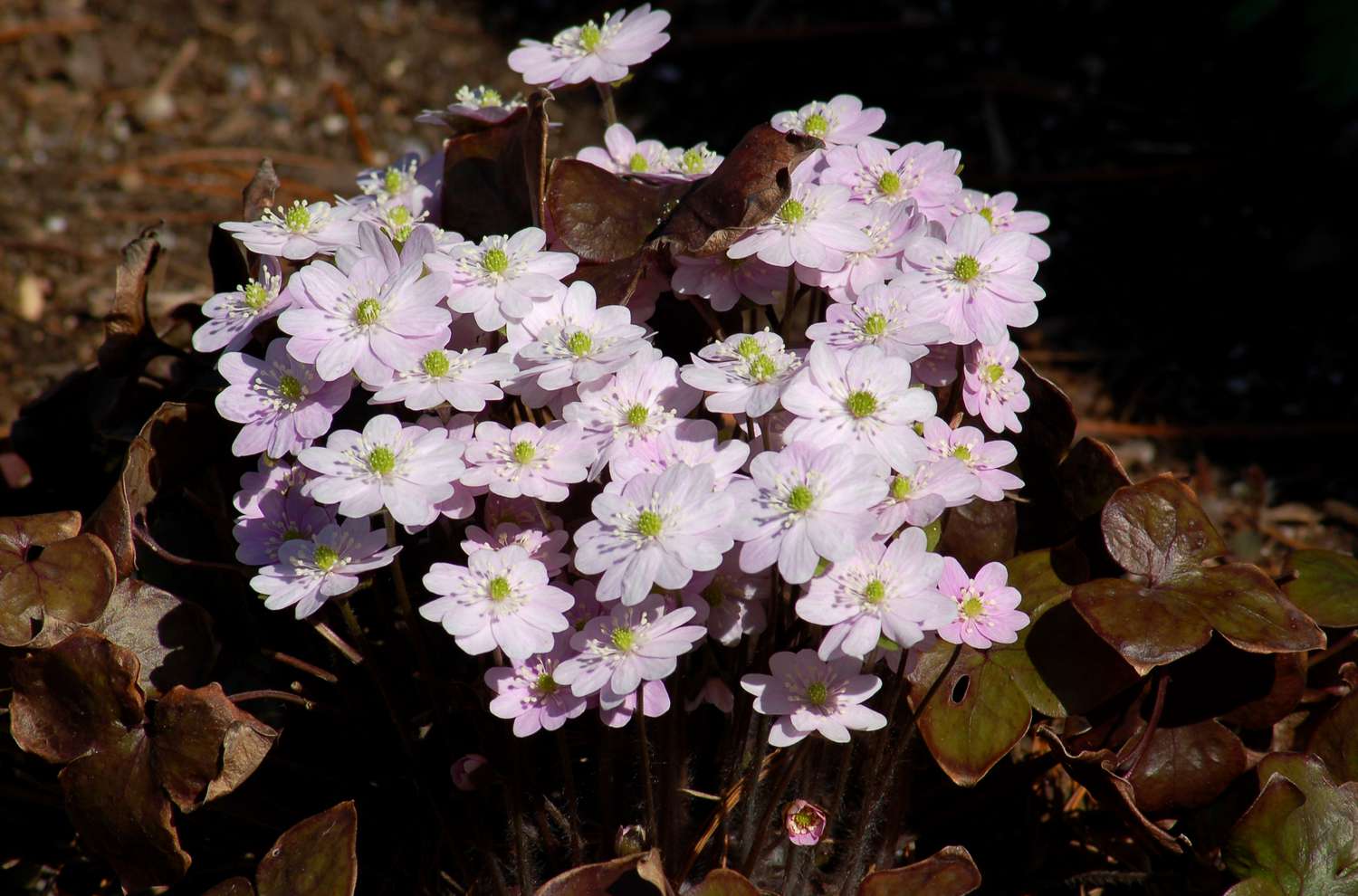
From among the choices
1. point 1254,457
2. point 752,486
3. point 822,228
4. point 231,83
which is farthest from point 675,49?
point 752,486

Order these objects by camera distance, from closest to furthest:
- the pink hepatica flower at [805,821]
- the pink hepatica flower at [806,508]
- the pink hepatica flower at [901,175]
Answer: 1. the pink hepatica flower at [806,508]
2. the pink hepatica flower at [805,821]
3. the pink hepatica flower at [901,175]

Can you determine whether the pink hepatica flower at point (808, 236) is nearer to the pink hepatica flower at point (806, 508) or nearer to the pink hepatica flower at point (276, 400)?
the pink hepatica flower at point (806, 508)

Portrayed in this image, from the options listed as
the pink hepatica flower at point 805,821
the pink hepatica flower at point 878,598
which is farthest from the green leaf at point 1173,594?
the pink hepatica flower at point 805,821

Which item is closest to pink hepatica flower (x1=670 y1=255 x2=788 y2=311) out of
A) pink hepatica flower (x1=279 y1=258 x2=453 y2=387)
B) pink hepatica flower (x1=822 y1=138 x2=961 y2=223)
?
pink hepatica flower (x1=822 y1=138 x2=961 y2=223)

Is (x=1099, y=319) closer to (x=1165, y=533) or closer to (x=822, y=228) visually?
(x=1165, y=533)

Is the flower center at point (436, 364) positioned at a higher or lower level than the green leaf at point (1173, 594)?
higher

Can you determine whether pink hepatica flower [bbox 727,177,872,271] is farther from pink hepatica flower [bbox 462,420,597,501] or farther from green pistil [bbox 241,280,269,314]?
green pistil [bbox 241,280,269,314]

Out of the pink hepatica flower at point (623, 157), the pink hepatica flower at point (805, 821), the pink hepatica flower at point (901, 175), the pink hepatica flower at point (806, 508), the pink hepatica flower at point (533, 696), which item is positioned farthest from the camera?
the pink hepatica flower at point (623, 157)
